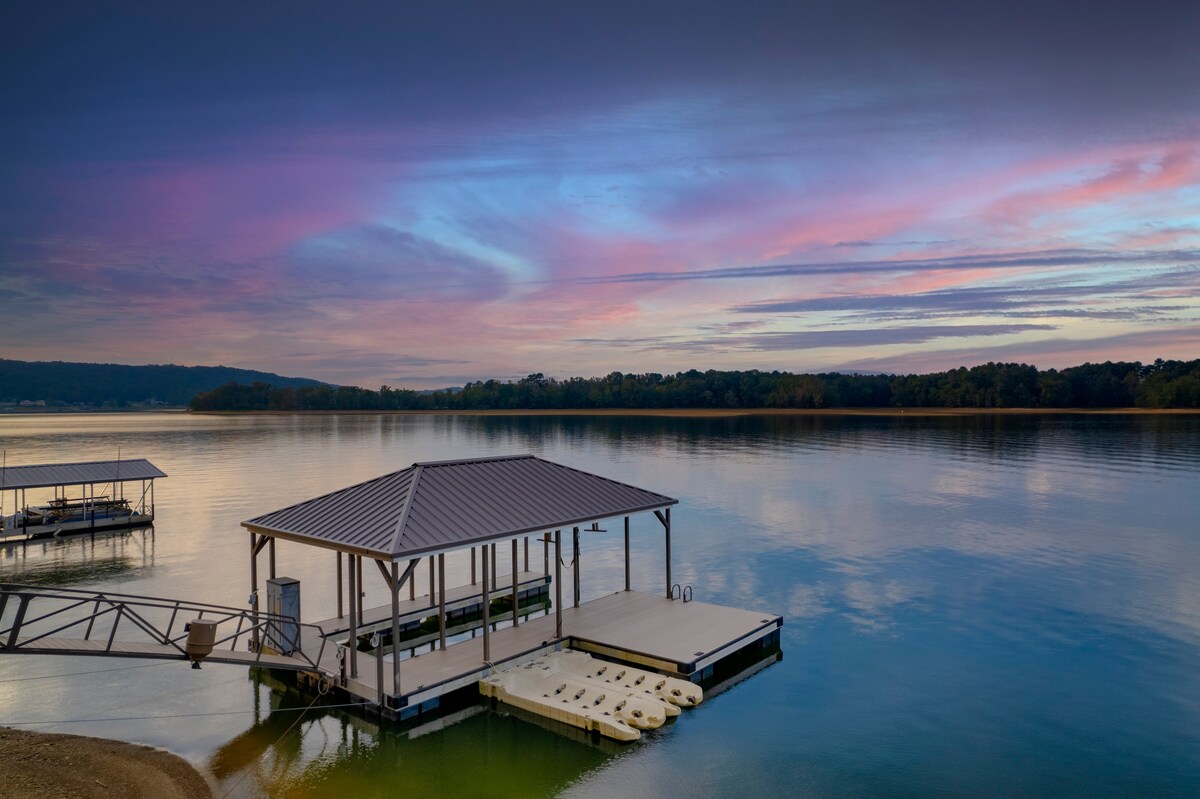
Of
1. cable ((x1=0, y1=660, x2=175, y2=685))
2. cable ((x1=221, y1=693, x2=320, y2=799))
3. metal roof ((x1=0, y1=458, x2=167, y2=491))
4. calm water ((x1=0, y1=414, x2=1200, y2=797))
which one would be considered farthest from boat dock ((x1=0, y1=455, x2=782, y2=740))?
metal roof ((x1=0, y1=458, x2=167, y2=491))

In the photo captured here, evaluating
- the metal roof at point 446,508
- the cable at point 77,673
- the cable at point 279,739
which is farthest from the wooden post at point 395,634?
the cable at point 77,673

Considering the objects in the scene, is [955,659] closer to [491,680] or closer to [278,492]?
[491,680]

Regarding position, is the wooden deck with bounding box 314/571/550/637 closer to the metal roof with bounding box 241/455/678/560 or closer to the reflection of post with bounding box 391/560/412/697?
the metal roof with bounding box 241/455/678/560

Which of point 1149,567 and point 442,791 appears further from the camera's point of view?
point 1149,567

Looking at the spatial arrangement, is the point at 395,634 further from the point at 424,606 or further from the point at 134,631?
the point at 134,631

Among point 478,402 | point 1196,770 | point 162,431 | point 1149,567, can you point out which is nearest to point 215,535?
point 1196,770

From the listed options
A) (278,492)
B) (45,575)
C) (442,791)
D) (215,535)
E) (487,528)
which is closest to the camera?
(442,791)

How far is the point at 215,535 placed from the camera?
112 ft

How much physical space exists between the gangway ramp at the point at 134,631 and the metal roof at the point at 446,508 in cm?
209

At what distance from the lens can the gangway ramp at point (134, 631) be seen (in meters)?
12.1

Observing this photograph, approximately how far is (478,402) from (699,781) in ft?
621

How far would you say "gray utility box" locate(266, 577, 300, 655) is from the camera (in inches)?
632

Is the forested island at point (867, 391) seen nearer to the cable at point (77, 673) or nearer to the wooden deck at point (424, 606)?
the wooden deck at point (424, 606)

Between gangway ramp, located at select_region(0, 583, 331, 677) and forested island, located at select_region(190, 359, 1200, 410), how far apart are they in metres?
150
